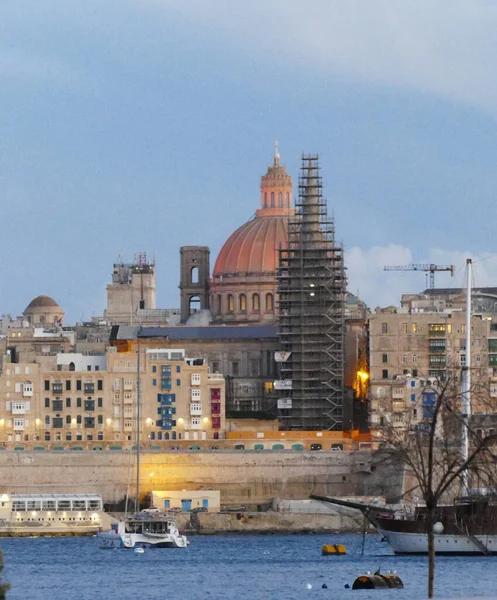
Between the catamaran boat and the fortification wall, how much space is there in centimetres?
2124

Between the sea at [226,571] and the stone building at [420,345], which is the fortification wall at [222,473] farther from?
the sea at [226,571]

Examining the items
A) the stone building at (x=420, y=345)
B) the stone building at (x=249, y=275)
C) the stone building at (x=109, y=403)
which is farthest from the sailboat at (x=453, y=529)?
the stone building at (x=249, y=275)

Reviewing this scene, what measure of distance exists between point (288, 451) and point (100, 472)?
9.99 m

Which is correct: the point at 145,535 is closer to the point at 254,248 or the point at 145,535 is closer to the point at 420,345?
the point at 420,345

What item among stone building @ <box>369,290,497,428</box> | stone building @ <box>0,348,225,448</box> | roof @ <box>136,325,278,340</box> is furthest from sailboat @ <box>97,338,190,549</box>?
roof @ <box>136,325,278,340</box>

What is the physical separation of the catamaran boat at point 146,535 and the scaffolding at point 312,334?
1384 inches

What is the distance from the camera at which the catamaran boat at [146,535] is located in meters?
106

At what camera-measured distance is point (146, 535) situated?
4198 inches

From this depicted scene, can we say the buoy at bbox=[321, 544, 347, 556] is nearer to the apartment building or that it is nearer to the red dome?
Result: the apartment building

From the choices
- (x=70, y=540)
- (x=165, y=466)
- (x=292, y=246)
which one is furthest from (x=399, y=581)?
(x=292, y=246)

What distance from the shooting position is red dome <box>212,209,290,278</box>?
16062 centimetres

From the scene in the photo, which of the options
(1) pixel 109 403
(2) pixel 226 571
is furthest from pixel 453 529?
(1) pixel 109 403

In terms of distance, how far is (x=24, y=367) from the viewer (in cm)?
14000

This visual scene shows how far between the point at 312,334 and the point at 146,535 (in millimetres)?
38562
